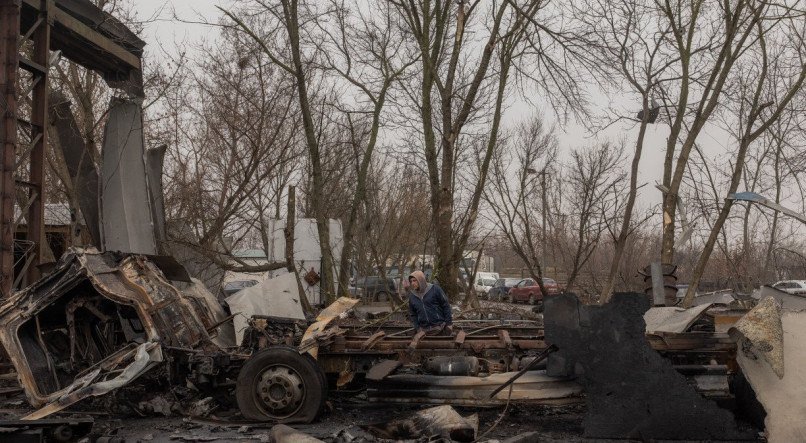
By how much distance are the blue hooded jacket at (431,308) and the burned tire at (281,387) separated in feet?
6.60

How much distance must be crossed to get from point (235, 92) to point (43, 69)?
22.6ft

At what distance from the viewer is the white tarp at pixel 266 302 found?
9.21 meters

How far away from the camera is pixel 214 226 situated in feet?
54.4

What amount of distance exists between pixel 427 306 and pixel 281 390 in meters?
2.40

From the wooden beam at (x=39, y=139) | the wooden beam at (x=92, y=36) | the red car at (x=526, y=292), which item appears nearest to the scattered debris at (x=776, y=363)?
the wooden beam at (x=39, y=139)

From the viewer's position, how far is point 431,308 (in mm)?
9242

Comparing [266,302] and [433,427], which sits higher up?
[266,302]

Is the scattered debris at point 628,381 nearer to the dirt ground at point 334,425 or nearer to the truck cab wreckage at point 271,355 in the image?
the truck cab wreckage at point 271,355

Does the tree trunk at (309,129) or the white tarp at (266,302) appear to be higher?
the tree trunk at (309,129)

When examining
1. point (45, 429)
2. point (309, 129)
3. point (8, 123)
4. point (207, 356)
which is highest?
point (309, 129)

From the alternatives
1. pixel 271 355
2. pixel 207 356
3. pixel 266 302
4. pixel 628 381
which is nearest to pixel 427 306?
pixel 266 302

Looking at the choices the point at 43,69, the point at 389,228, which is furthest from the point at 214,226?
the point at 389,228

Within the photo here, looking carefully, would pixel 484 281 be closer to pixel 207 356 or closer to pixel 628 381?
pixel 207 356

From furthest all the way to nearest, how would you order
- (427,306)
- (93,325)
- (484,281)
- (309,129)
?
(484,281)
(309,129)
(427,306)
(93,325)
